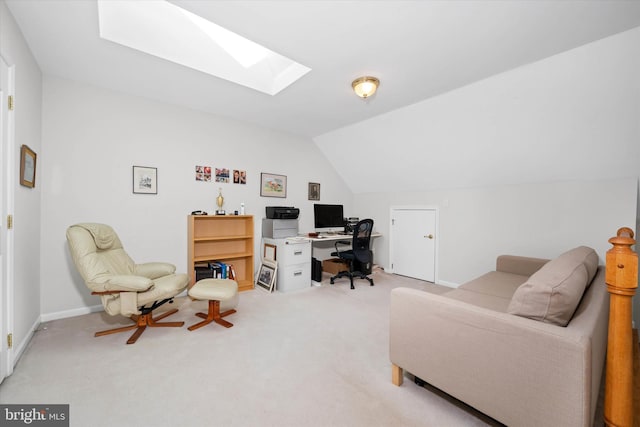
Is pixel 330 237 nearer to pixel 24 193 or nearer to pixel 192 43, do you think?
pixel 192 43

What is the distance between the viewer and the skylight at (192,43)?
2176 millimetres

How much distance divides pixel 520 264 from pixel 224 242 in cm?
388

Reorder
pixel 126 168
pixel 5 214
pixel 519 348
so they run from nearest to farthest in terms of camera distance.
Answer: pixel 519 348 → pixel 5 214 → pixel 126 168

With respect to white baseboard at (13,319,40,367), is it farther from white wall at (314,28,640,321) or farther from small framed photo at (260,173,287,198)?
white wall at (314,28,640,321)

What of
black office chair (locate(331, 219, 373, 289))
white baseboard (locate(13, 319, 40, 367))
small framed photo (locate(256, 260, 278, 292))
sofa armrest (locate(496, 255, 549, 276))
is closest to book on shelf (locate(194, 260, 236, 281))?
small framed photo (locate(256, 260, 278, 292))

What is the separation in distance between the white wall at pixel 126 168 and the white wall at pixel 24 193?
146 millimetres

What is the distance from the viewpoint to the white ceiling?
70.6 inches

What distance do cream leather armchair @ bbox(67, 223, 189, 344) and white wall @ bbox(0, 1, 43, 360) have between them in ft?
1.09

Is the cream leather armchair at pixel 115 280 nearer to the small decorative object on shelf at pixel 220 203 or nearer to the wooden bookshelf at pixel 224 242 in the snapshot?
the wooden bookshelf at pixel 224 242

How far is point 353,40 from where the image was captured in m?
2.13

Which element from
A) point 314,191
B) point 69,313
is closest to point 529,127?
point 314,191

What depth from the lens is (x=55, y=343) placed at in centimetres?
229

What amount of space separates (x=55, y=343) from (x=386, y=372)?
2802mm

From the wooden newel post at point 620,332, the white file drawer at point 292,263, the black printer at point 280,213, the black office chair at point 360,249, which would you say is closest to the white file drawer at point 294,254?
the white file drawer at point 292,263
